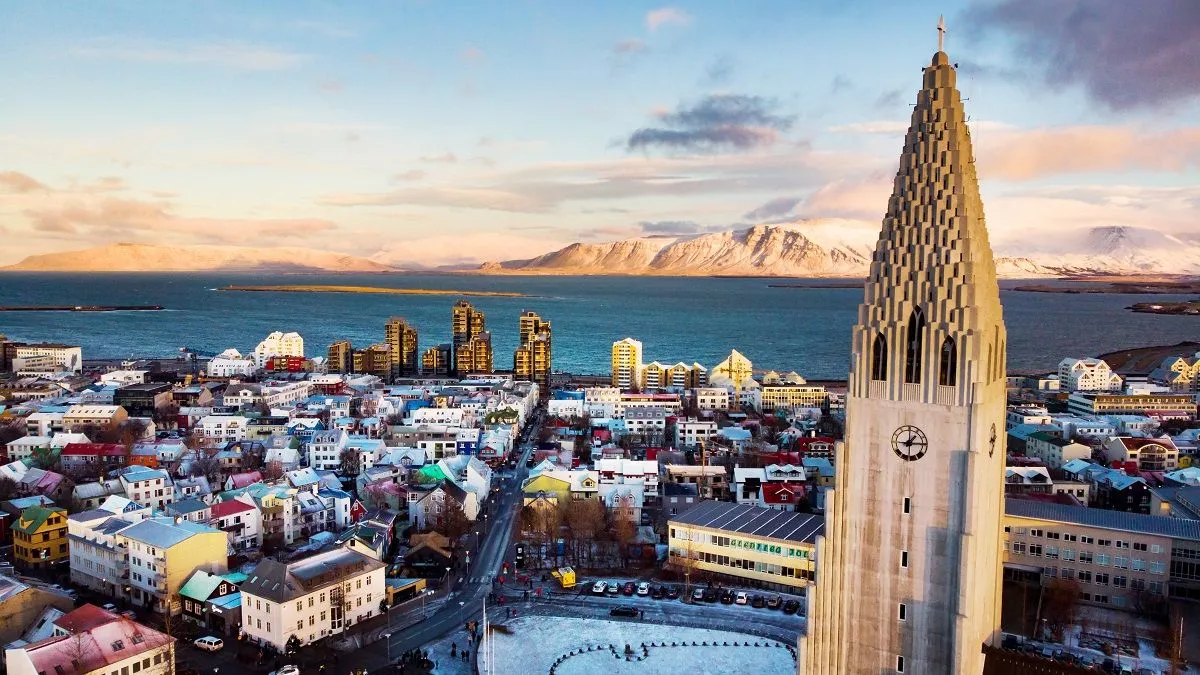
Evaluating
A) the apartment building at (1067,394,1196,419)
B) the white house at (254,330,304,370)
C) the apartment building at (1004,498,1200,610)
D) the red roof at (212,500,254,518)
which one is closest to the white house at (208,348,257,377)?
the white house at (254,330,304,370)

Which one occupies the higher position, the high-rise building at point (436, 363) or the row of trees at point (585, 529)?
the high-rise building at point (436, 363)

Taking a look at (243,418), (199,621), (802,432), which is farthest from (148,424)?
(802,432)

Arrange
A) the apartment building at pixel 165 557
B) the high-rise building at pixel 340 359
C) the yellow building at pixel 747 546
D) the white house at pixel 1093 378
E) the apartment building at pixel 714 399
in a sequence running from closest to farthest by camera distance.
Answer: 1. the apartment building at pixel 165 557
2. the yellow building at pixel 747 546
3. the apartment building at pixel 714 399
4. the white house at pixel 1093 378
5. the high-rise building at pixel 340 359

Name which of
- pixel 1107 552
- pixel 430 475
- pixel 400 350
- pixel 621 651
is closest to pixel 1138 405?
pixel 1107 552

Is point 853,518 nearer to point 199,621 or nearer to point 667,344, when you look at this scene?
point 199,621

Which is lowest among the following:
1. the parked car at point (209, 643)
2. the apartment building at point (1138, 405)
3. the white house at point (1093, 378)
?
the parked car at point (209, 643)

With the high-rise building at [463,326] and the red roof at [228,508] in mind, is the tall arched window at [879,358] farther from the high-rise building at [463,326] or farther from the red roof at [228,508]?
the high-rise building at [463,326]

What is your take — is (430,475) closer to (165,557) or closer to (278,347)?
(165,557)

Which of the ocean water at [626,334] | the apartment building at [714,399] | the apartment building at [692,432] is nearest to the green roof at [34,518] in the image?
the apartment building at [692,432]

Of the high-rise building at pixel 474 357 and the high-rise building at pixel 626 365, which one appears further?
the high-rise building at pixel 474 357
